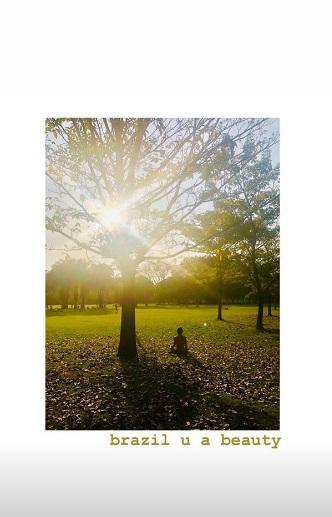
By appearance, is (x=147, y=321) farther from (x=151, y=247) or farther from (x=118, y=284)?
(x=151, y=247)

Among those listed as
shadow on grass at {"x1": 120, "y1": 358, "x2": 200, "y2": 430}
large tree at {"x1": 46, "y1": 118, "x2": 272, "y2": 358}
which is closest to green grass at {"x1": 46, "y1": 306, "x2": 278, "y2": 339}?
large tree at {"x1": 46, "y1": 118, "x2": 272, "y2": 358}

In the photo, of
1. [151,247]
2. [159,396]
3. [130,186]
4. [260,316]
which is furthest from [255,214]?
[159,396]

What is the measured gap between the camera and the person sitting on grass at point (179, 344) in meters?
10.0

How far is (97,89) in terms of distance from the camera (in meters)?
8.76

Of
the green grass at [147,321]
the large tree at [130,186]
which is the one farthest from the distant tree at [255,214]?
the green grass at [147,321]

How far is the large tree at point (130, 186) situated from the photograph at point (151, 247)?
0.02 metres

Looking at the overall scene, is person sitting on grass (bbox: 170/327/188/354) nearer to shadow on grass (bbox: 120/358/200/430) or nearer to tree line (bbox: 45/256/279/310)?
shadow on grass (bbox: 120/358/200/430)

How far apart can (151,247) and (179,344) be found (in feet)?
6.56

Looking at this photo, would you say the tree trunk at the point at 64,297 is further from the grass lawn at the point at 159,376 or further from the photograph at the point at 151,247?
the grass lawn at the point at 159,376

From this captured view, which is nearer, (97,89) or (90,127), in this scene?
(97,89)
